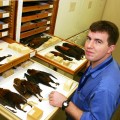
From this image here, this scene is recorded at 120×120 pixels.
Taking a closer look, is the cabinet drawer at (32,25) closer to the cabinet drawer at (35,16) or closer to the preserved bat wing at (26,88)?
the cabinet drawer at (35,16)

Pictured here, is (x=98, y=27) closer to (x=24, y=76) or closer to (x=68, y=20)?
(x=24, y=76)

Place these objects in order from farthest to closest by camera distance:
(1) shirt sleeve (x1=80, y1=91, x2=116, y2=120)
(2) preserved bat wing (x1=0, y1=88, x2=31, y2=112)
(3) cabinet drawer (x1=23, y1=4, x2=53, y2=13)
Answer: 1. (3) cabinet drawer (x1=23, y1=4, x2=53, y2=13)
2. (2) preserved bat wing (x1=0, y1=88, x2=31, y2=112)
3. (1) shirt sleeve (x1=80, y1=91, x2=116, y2=120)

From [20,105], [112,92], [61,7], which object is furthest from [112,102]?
[61,7]

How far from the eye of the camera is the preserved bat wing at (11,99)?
1102 mm

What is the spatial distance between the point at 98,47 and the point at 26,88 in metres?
0.54

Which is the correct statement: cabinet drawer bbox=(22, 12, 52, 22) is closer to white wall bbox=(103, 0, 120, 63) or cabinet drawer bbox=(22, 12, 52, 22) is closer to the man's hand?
the man's hand

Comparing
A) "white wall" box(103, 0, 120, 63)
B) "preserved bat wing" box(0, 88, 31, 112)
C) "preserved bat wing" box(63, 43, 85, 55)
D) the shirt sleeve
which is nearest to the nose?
the shirt sleeve

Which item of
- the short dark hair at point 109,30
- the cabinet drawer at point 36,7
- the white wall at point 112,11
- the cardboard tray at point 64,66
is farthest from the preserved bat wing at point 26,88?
the white wall at point 112,11

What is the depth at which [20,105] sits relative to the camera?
43.9 inches

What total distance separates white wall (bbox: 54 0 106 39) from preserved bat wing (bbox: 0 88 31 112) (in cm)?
119

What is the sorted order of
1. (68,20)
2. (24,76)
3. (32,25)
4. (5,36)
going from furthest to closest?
(68,20)
(32,25)
(5,36)
(24,76)

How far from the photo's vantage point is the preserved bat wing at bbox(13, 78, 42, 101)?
1226 millimetres

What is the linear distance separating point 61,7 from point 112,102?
1.40m

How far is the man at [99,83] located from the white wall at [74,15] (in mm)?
1072
